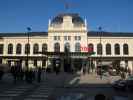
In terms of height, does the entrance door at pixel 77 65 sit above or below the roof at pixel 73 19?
below

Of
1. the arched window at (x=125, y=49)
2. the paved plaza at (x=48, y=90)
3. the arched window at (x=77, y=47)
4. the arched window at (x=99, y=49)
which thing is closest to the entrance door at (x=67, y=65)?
the arched window at (x=77, y=47)

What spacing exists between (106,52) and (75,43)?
7851mm

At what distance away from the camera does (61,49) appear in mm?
58281

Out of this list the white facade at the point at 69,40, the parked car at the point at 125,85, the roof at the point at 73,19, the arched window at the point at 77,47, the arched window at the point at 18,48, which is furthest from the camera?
the arched window at the point at 18,48

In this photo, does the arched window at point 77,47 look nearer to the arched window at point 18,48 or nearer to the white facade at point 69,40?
the white facade at point 69,40

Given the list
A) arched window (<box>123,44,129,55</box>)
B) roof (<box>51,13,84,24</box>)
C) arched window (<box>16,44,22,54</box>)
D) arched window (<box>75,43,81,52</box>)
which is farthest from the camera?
arched window (<box>16,44,22,54</box>)

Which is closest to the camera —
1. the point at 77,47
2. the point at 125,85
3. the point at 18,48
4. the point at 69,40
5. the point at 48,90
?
the point at 48,90

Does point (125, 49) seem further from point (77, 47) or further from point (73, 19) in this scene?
point (73, 19)

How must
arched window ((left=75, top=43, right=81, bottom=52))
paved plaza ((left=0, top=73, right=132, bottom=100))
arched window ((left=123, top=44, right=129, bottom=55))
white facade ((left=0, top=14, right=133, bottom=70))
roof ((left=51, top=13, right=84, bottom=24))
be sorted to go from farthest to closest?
roof ((left=51, top=13, right=84, bottom=24)) < arched window ((left=123, top=44, right=129, bottom=55)) < white facade ((left=0, top=14, right=133, bottom=70)) < arched window ((left=75, top=43, right=81, bottom=52)) < paved plaza ((left=0, top=73, right=132, bottom=100))

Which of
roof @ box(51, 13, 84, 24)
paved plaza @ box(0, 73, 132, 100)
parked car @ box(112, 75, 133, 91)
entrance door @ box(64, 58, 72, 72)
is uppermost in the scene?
roof @ box(51, 13, 84, 24)

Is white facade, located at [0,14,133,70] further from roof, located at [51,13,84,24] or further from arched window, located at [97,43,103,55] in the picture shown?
arched window, located at [97,43,103,55]

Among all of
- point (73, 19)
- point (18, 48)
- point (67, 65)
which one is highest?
point (73, 19)

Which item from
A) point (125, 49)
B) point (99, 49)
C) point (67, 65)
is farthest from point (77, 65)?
point (125, 49)

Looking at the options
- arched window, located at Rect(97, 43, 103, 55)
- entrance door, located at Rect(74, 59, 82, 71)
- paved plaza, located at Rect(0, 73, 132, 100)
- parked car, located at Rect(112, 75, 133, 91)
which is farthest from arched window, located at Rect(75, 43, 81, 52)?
parked car, located at Rect(112, 75, 133, 91)
